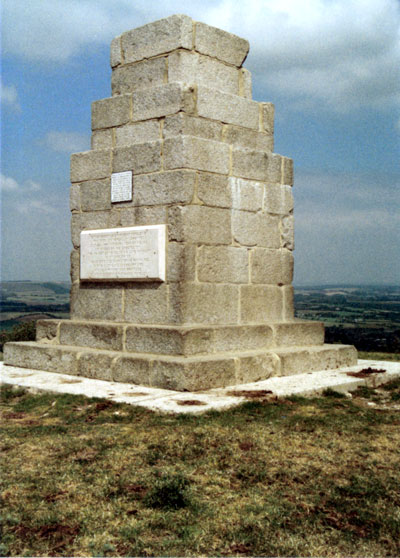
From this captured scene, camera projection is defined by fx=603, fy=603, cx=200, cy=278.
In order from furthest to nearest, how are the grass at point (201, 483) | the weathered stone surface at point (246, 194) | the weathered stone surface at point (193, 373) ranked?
the weathered stone surface at point (246, 194), the weathered stone surface at point (193, 373), the grass at point (201, 483)

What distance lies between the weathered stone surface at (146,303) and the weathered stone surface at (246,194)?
1.40 meters

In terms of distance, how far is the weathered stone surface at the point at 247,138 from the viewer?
7.35 metres

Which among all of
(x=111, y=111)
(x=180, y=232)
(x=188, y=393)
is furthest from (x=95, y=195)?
(x=188, y=393)

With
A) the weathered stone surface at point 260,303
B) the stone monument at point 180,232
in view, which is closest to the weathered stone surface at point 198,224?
the stone monument at point 180,232

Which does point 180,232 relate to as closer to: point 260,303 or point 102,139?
point 260,303

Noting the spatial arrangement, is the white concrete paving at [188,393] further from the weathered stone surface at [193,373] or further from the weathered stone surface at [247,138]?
the weathered stone surface at [247,138]

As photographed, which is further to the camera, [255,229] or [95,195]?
[95,195]

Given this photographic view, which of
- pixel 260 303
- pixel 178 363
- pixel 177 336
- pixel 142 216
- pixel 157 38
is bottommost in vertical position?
pixel 178 363

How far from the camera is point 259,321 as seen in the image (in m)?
7.58

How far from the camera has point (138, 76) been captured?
24.6 ft

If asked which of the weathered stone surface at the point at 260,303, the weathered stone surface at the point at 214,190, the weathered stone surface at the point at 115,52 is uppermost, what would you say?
the weathered stone surface at the point at 115,52

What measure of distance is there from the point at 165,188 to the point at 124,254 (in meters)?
0.97

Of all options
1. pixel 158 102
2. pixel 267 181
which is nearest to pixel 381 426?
pixel 267 181

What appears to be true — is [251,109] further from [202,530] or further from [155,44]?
[202,530]
